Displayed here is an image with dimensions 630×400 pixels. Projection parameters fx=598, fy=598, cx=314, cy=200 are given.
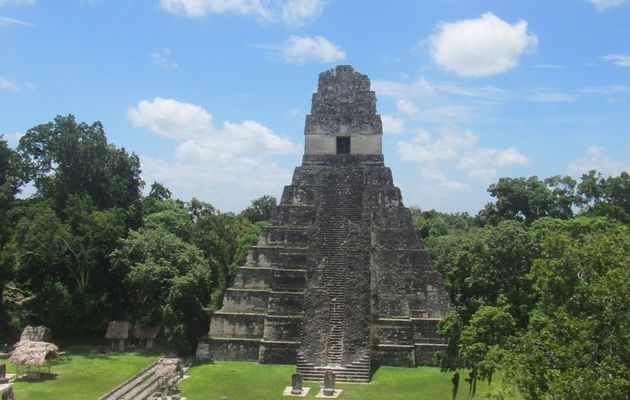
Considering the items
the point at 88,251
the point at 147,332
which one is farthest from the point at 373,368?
the point at 88,251

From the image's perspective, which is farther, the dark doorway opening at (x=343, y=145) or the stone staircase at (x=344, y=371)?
the dark doorway opening at (x=343, y=145)

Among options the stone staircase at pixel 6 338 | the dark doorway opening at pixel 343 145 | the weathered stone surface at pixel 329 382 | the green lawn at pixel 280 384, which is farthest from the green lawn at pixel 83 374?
the dark doorway opening at pixel 343 145

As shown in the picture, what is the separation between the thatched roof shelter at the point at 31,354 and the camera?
65.2ft

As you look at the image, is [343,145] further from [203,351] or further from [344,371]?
[344,371]

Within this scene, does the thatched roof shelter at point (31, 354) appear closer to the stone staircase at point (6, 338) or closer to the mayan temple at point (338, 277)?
the stone staircase at point (6, 338)

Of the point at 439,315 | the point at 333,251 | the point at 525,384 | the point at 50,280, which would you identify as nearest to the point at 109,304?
the point at 50,280

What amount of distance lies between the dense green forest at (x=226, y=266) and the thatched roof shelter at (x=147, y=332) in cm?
38

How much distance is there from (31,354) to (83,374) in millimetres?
1924

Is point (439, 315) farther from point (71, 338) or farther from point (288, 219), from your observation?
point (71, 338)

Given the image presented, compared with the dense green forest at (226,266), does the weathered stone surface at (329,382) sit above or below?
below

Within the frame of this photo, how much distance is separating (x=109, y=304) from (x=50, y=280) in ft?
9.00

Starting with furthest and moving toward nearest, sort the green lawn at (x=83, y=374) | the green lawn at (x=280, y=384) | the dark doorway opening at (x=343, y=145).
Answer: the dark doorway opening at (x=343, y=145) → the green lawn at (x=83, y=374) → the green lawn at (x=280, y=384)

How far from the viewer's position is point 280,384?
19047 millimetres

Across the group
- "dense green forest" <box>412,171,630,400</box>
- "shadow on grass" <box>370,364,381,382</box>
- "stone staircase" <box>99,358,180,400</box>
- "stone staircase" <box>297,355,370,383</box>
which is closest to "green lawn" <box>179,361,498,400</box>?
"shadow on grass" <box>370,364,381,382</box>
